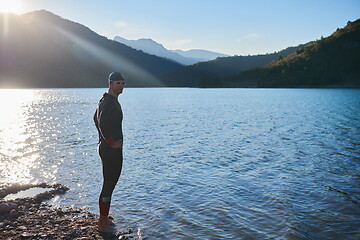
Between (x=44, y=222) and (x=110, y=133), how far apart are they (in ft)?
10.7

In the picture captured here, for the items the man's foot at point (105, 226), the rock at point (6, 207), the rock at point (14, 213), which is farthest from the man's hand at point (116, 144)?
the rock at point (6, 207)

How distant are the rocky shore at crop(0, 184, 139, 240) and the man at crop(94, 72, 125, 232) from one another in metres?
0.46

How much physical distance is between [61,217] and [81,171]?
19.4ft

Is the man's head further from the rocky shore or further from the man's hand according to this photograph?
the rocky shore

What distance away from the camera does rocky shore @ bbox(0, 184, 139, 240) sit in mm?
6977

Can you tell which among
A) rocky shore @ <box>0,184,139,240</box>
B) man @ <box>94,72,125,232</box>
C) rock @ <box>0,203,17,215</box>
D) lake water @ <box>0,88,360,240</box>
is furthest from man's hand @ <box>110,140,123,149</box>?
rock @ <box>0,203,17,215</box>

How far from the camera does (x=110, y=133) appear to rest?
666 cm

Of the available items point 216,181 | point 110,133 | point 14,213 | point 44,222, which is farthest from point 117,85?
point 216,181

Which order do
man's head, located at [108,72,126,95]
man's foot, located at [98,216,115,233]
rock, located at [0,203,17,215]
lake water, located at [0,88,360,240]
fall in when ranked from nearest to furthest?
1. man's head, located at [108,72,126,95]
2. man's foot, located at [98,216,115,233]
3. lake water, located at [0,88,360,240]
4. rock, located at [0,203,17,215]

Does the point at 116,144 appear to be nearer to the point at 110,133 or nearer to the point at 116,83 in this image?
the point at 110,133

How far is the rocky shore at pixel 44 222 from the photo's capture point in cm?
698

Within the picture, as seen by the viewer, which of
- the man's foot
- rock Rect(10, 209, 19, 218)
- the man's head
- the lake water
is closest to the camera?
the man's head

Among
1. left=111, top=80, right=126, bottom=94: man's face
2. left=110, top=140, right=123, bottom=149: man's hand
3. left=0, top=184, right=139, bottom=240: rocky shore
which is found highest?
left=111, top=80, right=126, bottom=94: man's face

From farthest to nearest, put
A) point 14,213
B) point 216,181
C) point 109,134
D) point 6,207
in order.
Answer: point 216,181
point 6,207
point 14,213
point 109,134
